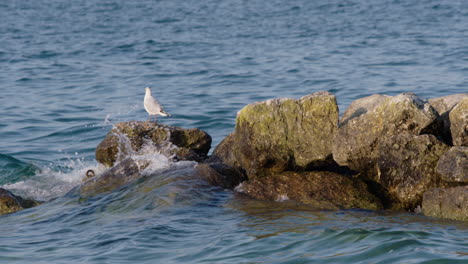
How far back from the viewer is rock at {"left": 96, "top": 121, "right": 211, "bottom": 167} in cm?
1023

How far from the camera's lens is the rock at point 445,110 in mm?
8711

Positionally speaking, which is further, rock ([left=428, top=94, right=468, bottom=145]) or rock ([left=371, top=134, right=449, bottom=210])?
rock ([left=428, top=94, right=468, bottom=145])

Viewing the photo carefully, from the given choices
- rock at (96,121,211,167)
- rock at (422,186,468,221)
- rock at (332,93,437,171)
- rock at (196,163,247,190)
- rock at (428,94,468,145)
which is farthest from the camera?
rock at (96,121,211,167)

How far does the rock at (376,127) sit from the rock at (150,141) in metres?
2.56

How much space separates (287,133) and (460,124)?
2043 millimetres

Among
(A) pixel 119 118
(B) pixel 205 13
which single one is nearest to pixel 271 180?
(A) pixel 119 118

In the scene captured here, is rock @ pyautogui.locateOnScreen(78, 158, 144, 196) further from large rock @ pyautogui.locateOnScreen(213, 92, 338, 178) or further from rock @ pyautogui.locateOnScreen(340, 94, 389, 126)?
rock @ pyautogui.locateOnScreen(340, 94, 389, 126)

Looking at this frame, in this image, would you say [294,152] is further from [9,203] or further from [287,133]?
[9,203]

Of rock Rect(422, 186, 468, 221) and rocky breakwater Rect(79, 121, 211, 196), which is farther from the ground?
rocky breakwater Rect(79, 121, 211, 196)

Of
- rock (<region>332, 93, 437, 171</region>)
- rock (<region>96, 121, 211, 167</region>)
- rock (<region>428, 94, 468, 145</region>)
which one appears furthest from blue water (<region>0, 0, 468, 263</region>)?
rock (<region>428, 94, 468, 145</region>)

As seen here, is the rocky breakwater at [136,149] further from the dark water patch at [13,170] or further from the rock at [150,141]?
the dark water patch at [13,170]

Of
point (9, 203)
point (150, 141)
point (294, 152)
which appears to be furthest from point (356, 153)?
point (9, 203)

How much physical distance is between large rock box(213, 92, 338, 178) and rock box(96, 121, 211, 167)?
138 centimetres

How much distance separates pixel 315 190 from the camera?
27.9 feet
